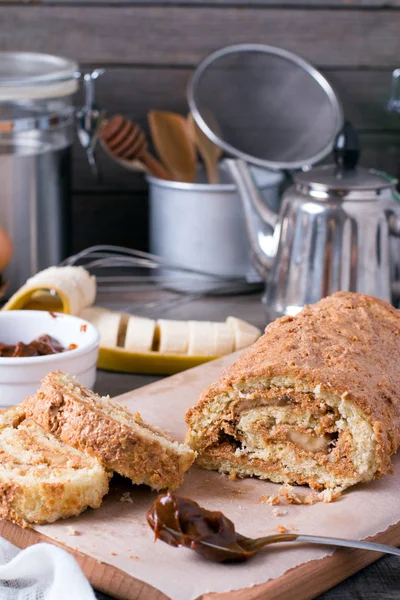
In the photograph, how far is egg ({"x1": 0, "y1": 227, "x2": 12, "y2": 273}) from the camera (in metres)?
2.41

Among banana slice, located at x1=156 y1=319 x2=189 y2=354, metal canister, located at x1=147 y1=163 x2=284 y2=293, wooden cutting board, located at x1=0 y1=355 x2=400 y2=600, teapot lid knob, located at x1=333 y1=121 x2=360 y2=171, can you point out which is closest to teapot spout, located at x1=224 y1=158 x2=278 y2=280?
metal canister, located at x1=147 y1=163 x2=284 y2=293

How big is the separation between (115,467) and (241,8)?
6.24 feet

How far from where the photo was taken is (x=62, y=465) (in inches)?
55.9

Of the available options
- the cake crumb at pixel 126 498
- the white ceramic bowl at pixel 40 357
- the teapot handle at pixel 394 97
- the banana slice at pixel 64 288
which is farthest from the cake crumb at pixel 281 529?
the teapot handle at pixel 394 97

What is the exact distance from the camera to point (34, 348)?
1.85 metres

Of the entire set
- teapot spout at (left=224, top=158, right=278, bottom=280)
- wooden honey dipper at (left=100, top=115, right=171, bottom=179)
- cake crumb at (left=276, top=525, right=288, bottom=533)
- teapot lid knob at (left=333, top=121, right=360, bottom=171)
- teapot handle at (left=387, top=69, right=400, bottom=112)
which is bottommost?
cake crumb at (left=276, top=525, right=288, bottom=533)

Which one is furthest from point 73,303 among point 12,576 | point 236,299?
point 12,576

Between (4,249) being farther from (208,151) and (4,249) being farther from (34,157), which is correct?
(208,151)

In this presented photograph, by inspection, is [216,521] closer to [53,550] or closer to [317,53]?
[53,550]

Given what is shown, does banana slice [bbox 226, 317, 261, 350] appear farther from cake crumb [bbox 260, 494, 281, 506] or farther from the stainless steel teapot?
cake crumb [bbox 260, 494, 281, 506]

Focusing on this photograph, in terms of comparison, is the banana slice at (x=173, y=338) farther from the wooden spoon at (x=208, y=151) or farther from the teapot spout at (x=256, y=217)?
the wooden spoon at (x=208, y=151)

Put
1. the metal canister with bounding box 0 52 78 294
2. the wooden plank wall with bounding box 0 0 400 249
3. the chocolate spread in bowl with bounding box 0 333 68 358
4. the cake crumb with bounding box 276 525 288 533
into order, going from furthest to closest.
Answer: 1. the wooden plank wall with bounding box 0 0 400 249
2. the metal canister with bounding box 0 52 78 294
3. the chocolate spread in bowl with bounding box 0 333 68 358
4. the cake crumb with bounding box 276 525 288 533

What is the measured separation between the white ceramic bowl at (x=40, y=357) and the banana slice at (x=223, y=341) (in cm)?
33

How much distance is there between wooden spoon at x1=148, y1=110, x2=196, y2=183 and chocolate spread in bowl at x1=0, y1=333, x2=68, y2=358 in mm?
1055
